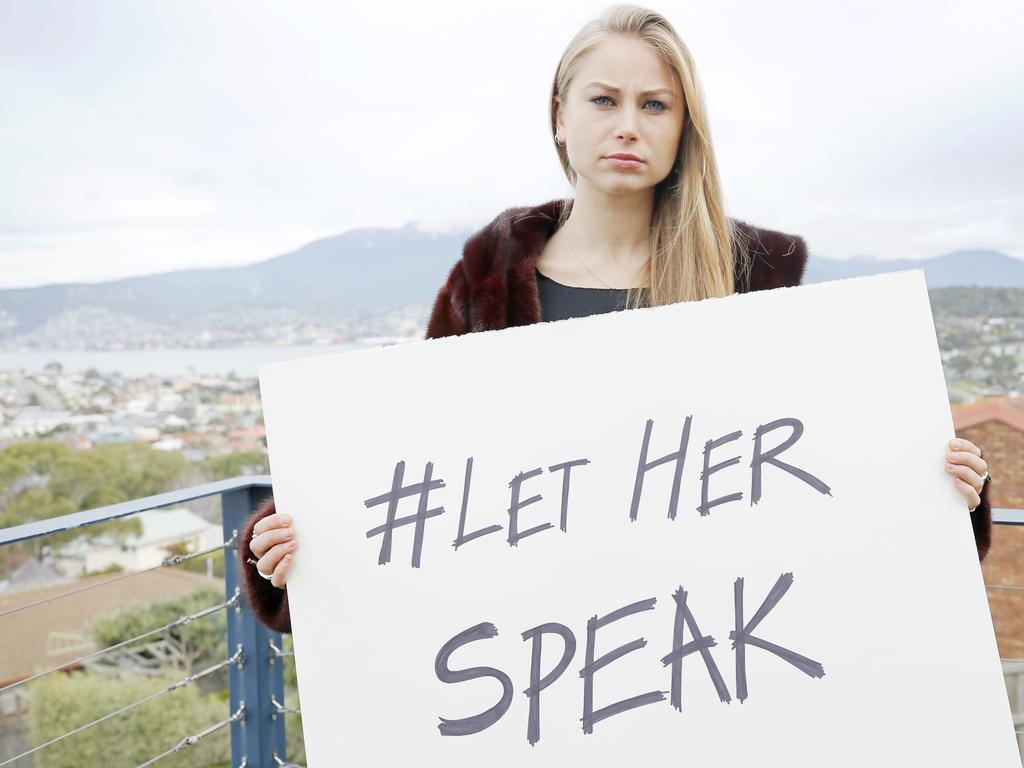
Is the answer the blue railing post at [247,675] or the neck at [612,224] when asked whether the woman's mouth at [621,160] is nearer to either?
the neck at [612,224]

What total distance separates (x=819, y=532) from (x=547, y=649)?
1.09ft

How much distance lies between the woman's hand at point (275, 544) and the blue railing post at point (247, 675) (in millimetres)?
735

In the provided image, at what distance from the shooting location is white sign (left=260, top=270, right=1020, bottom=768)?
816 mm

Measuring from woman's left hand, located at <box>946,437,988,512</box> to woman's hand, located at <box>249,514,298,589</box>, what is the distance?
0.76 m

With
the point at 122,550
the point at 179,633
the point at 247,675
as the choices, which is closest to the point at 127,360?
the point at 179,633

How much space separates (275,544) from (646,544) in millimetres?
435

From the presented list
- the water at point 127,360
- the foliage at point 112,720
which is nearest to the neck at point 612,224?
the water at point 127,360

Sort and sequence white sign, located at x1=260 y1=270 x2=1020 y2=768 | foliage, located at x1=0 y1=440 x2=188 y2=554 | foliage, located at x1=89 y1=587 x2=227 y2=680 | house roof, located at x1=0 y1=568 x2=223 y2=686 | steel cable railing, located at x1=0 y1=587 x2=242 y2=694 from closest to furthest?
1. white sign, located at x1=260 y1=270 x2=1020 y2=768
2. steel cable railing, located at x1=0 y1=587 x2=242 y2=694
3. house roof, located at x1=0 y1=568 x2=223 y2=686
4. foliage, located at x1=0 y1=440 x2=188 y2=554
5. foliage, located at x1=89 y1=587 x2=227 y2=680

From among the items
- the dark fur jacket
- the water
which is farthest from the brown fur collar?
the water

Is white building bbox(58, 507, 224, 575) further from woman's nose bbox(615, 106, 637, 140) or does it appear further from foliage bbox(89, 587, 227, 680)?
woman's nose bbox(615, 106, 637, 140)

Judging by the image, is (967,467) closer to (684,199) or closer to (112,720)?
(684,199)

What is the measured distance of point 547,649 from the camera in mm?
847

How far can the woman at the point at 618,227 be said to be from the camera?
106 cm

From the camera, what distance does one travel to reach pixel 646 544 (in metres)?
0.86
